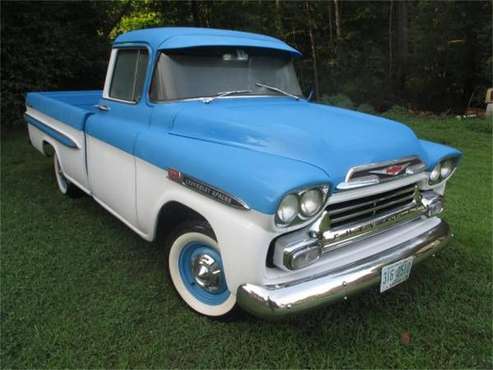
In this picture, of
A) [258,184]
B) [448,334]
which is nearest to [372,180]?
[258,184]

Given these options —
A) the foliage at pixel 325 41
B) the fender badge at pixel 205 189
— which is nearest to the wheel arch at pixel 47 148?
the fender badge at pixel 205 189

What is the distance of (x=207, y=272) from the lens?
2.50 metres

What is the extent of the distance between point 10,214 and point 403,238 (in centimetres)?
370

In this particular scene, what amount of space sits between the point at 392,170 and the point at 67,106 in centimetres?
308

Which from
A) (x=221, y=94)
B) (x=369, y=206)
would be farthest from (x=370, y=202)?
(x=221, y=94)

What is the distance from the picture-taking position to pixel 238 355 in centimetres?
230

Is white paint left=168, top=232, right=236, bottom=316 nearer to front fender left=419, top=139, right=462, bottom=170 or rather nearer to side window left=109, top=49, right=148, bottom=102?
side window left=109, top=49, right=148, bottom=102

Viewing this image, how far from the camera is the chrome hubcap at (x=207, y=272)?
8.07 feet

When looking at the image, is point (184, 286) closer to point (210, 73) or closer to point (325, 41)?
point (210, 73)

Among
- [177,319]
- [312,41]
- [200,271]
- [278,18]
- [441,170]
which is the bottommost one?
[177,319]

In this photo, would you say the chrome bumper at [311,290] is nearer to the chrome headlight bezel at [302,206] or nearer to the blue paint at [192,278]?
the chrome headlight bezel at [302,206]

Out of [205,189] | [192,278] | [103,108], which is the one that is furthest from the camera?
[103,108]

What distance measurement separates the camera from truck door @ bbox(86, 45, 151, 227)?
297 centimetres

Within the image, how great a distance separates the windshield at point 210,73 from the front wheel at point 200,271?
40.5 inches
